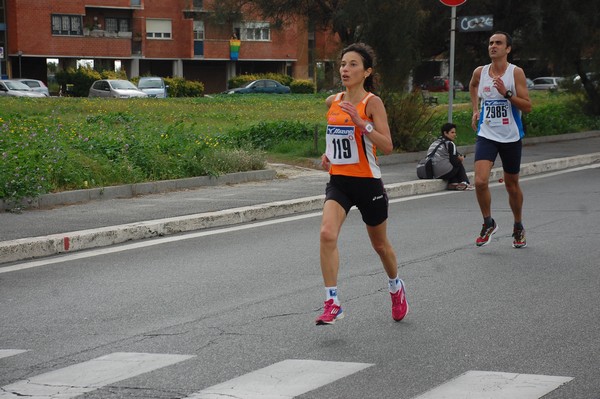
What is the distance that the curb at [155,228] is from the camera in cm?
1035

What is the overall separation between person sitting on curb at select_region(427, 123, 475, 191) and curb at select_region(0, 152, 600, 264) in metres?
0.35

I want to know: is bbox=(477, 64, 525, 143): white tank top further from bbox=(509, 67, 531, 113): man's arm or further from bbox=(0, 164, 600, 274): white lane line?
bbox=(0, 164, 600, 274): white lane line

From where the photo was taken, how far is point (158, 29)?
75812 millimetres

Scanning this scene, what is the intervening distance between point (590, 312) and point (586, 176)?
37.1ft

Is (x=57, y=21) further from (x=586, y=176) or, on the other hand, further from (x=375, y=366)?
(x=375, y=366)

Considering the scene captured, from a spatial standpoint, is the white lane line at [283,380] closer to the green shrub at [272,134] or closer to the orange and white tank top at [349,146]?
the orange and white tank top at [349,146]

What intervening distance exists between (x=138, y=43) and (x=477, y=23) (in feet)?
184

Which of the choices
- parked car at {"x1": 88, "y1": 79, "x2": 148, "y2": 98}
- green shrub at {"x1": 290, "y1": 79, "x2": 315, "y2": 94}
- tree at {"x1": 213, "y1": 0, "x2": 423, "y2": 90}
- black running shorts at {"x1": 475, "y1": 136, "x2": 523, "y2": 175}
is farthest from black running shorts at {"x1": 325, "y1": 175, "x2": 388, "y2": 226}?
green shrub at {"x1": 290, "y1": 79, "x2": 315, "y2": 94}

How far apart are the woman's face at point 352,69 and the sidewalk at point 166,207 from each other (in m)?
4.38

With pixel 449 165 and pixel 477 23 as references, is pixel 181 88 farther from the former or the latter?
pixel 449 165

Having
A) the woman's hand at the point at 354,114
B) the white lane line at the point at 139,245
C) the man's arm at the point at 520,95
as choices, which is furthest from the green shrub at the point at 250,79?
the woman's hand at the point at 354,114

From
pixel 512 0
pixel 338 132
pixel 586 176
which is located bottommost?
pixel 586 176

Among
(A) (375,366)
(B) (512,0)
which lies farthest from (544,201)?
(B) (512,0)

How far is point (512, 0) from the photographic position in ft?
85.2
